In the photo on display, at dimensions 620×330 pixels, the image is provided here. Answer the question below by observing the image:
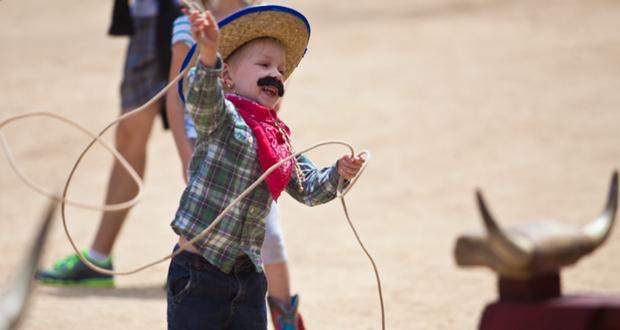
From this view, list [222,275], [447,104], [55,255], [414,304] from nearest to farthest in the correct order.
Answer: [222,275] → [414,304] → [55,255] → [447,104]

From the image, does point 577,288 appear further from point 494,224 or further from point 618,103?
point 618,103

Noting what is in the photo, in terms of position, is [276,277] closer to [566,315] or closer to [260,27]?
[260,27]

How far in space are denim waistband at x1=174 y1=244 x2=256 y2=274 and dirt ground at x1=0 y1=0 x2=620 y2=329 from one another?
1.64 m

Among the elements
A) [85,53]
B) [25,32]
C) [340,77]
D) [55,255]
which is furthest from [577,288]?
[25,32]

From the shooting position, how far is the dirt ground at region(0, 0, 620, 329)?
6504 mm

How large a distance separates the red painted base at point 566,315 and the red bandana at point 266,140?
1232 mm

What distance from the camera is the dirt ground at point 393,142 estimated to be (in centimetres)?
650

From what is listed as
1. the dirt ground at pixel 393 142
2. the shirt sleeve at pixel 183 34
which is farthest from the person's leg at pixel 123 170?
the shirt sleeve at pixel 183 34

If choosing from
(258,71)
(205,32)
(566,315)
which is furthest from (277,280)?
(566,315)

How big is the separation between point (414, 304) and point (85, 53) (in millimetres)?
9910

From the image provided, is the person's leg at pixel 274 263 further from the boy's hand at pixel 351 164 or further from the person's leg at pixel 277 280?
the boy's hand at pixel 351 164

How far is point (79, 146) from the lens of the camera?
1119cm

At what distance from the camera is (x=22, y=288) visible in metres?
2.19

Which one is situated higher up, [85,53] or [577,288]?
[577,288]
